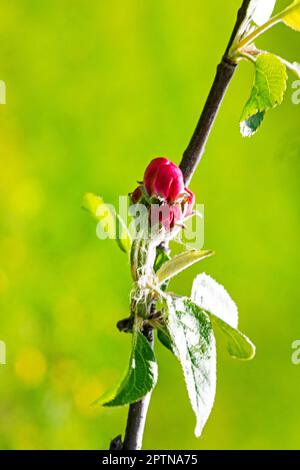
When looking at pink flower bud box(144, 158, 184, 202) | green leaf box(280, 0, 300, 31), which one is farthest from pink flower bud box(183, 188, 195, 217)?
green leaf box(280, 0, 300, 31)

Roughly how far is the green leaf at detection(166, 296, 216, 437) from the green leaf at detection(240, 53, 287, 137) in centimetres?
10

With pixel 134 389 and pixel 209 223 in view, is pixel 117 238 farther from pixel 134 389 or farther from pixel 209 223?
pixel 209 223

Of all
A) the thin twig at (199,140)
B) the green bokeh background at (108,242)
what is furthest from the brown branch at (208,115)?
the green bokeh background at (108,242)

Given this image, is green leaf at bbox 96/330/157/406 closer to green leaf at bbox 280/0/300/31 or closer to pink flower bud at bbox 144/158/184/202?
pink flower bud at bbox 144/158/184/202

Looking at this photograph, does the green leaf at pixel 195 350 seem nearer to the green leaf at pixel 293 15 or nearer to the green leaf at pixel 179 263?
the green leaf at pixel 179 263

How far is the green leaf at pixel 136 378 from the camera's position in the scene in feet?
0.93

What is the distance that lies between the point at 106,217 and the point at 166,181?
40 mm

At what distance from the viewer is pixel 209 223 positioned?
0.93m

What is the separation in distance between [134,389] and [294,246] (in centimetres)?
69

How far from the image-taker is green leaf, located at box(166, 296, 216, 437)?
268 millimetres

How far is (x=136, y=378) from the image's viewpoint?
29 centimetres

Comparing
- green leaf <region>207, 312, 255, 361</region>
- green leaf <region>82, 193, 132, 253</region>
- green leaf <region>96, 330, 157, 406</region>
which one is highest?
green leaf <region>82, 193, 132, 253</region>

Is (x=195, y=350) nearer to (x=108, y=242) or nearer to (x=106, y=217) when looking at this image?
(x=106, y=217)

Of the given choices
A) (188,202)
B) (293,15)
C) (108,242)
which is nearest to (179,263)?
(188,202)
